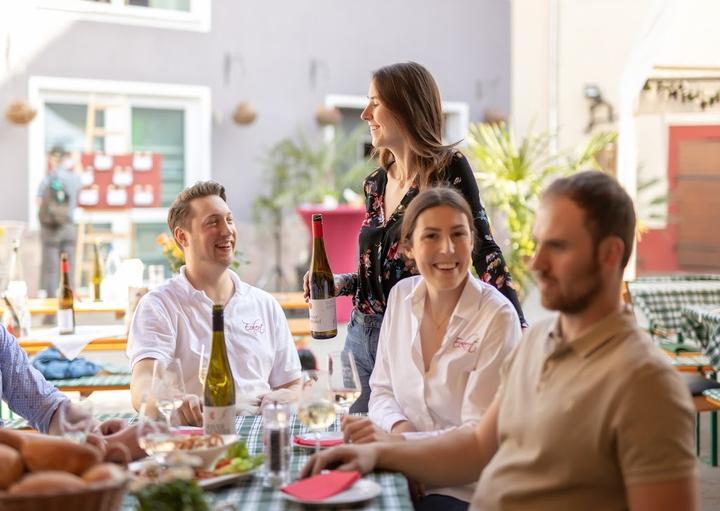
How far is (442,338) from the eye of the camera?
259cm

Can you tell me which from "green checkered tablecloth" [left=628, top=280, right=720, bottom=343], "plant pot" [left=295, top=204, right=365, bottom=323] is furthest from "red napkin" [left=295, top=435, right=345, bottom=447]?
"plant pot" [left=295, top=204, right=365, bottom=323]

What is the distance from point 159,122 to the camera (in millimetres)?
12031

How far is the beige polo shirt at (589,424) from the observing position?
1631 millimetres

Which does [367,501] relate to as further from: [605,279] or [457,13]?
[457,13]

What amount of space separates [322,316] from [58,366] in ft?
7.89

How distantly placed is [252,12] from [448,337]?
1050 cm

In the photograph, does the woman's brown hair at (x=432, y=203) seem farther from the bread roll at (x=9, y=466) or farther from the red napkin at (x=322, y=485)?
the bread roll at (x=9, y=466)

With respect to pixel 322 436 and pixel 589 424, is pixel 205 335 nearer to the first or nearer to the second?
pixel 322 436

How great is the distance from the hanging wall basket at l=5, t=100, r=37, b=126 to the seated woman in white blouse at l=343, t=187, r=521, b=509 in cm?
902

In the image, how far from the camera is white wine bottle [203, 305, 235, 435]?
228 centimetres

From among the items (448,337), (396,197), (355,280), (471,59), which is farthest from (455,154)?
(471,59)

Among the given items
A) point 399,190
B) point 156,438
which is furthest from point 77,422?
point 399,190

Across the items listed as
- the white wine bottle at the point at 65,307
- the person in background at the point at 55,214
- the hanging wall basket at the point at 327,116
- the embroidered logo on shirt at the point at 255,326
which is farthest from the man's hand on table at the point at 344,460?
the hanging wall basket at the point at 327,116

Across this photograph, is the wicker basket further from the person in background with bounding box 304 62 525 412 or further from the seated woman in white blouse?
the person in background with bounding box 304 62 525 412
